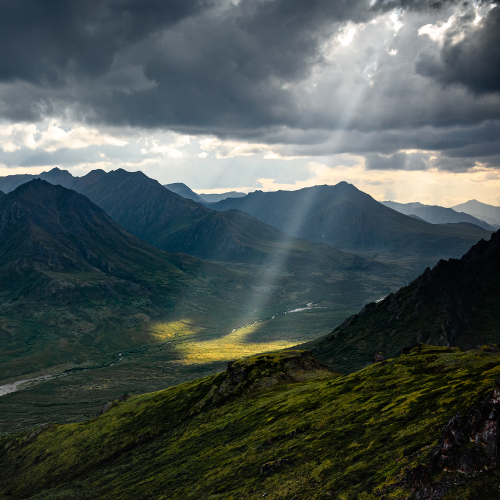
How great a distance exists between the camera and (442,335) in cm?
18438

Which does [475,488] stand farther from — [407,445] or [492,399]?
[407,445]

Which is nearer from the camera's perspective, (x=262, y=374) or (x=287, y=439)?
(x=287, y=439)

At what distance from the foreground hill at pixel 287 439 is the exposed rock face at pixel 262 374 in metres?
0.41

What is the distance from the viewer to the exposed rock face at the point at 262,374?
111500 mm

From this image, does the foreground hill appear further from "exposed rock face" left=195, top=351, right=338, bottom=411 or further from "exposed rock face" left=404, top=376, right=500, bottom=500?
"exposed rock face" left=195, top=351, right=338, bottom=411

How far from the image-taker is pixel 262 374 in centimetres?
11750

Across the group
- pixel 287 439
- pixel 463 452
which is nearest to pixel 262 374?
pixel 287 439

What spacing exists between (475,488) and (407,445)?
39.1 ft

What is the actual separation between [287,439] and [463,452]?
34899mm

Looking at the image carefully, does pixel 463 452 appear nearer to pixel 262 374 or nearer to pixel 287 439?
pixel 287 439

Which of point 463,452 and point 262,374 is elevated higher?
point 463,452

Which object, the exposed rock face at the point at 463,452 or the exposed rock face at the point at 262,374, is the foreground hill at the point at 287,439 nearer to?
the exposed rock face at the point at 463,452

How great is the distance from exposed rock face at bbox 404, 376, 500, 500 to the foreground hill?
0.29ft

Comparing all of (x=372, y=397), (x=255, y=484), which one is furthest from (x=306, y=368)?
(x=255, y=484)
